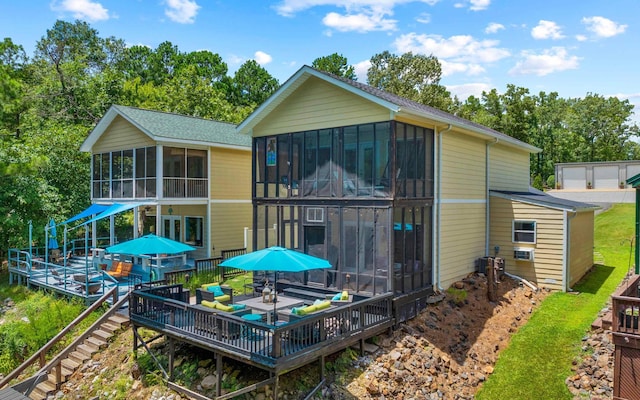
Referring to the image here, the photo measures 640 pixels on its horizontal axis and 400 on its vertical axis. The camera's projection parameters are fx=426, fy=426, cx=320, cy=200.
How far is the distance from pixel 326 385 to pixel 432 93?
3750cm

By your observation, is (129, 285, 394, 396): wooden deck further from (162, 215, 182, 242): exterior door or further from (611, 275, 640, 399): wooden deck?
(162, 215, 182, 242): exterior door

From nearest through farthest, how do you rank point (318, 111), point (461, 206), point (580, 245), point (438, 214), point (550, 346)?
1. point (550, 346)
2. point (318, 111)
3. point (438, 214)
4. point (461, 206)
5. point (580, 245)

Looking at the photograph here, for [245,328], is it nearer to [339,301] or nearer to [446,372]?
[339,301]

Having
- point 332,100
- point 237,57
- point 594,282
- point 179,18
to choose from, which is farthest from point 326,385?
point 237,57

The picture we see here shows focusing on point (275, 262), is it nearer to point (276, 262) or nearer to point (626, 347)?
point (276, 262)

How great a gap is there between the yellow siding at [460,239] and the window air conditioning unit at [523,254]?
1.22 metres

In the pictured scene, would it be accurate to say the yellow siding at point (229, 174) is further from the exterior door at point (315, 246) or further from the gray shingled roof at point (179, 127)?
the exterior door at point (315, 246)

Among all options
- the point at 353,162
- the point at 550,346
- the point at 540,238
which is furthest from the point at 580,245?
the point at 353,162

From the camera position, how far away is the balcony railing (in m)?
19.6

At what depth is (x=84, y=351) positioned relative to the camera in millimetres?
12930

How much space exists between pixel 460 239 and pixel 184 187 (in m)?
12.6

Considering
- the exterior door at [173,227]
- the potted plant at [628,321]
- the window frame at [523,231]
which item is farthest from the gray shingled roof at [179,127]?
the potted plant at [628,321]

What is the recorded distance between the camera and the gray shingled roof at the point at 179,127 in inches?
763

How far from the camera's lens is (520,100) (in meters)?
42.0
